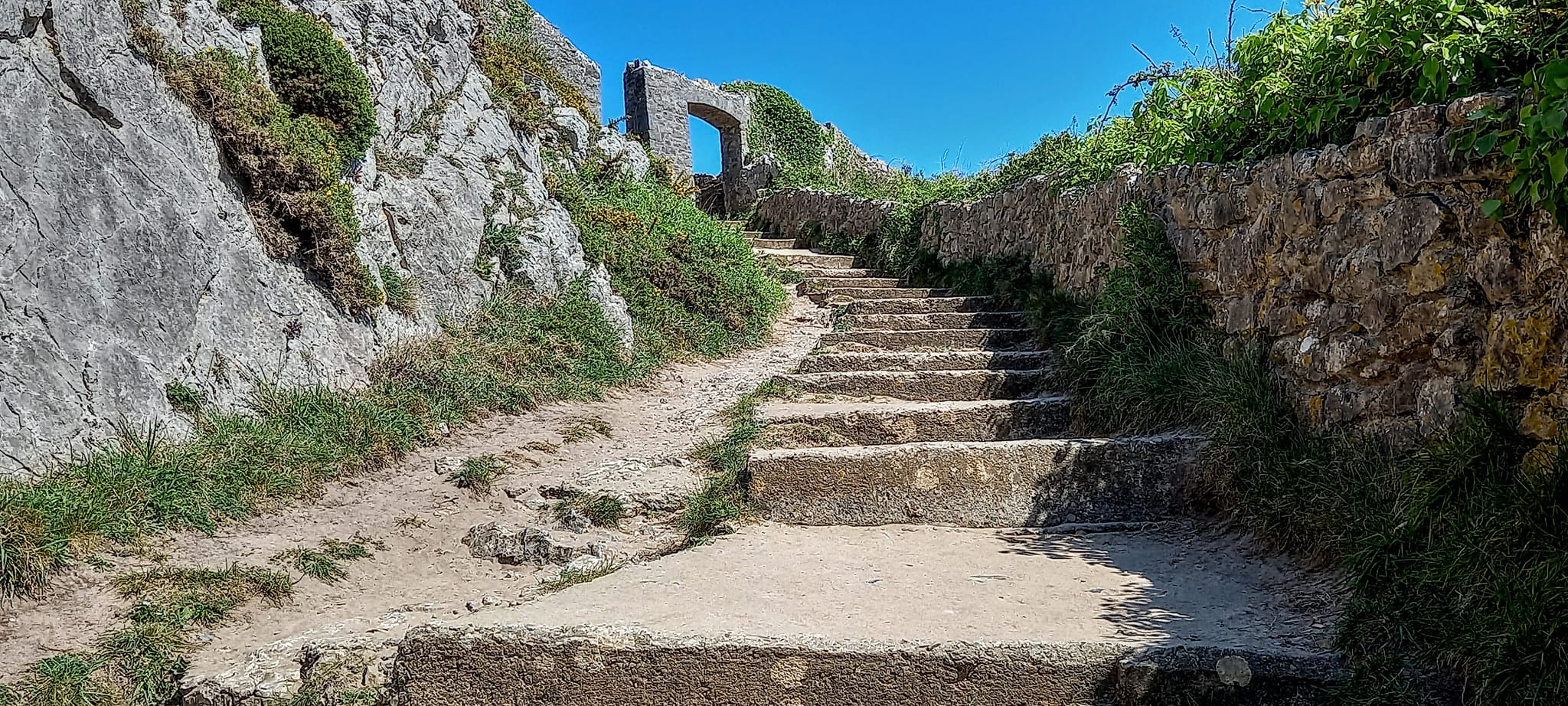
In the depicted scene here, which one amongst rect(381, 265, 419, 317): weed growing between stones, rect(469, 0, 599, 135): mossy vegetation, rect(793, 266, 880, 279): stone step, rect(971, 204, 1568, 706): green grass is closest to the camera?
rect(971, 204, 1568, 706): green grass

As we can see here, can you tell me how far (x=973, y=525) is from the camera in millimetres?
4027

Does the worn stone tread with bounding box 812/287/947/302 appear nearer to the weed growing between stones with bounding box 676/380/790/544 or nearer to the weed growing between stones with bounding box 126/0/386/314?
the weed growing between stones with bounding box 676/380/790/544

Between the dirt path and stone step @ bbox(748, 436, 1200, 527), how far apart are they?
0.77m

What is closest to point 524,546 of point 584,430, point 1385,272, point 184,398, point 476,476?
point 476,476

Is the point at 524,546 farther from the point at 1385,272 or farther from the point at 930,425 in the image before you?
the point at 1385,272

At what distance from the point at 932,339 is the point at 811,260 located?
15.8ft

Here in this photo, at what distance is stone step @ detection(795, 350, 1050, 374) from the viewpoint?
19.1 feet

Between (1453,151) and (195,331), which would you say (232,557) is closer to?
(195,331)

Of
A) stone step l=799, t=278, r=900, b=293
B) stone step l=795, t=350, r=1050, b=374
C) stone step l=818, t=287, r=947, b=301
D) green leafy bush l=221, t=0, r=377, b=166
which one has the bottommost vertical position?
stone step l=795, t=350, r=1050, b=374

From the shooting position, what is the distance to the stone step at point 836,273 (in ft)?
34.3

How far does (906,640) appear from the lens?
8.48 ft

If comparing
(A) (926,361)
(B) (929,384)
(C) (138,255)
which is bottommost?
(B) (929,384)

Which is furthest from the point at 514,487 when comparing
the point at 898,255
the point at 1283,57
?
the point at 898,255

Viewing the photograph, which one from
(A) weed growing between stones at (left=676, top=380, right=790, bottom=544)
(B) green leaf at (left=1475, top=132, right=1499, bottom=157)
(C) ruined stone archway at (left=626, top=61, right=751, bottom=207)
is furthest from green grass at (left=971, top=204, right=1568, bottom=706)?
(C) ruined stone archway at (left=626, top=61, right=751, bottom=207)
